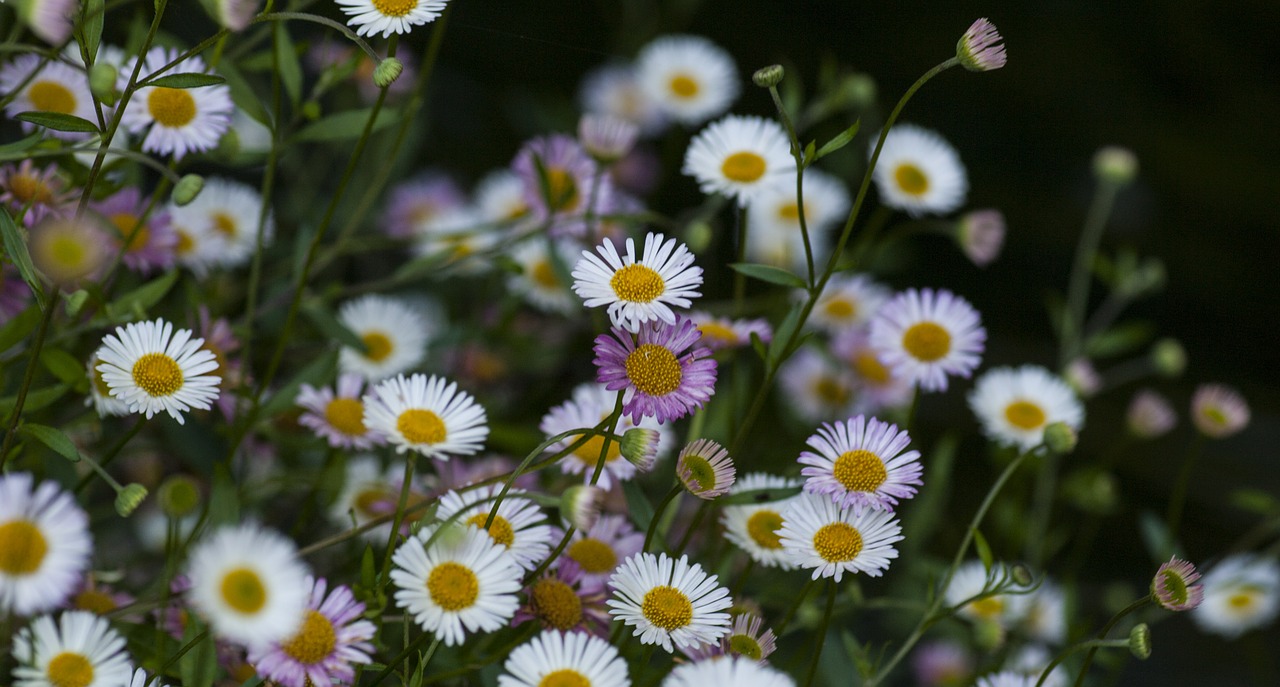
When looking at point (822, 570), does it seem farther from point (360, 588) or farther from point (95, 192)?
point (95, 192)

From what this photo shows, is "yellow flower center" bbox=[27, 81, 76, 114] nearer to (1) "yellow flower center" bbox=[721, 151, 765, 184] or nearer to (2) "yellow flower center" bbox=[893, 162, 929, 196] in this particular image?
(1) "yellow flower center" bbox=[721, 151, 765, 184]

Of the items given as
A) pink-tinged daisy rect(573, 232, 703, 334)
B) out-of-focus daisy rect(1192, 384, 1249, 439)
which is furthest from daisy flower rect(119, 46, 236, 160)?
out-of-focus daisy rect(1192, 384, 1249, 439)

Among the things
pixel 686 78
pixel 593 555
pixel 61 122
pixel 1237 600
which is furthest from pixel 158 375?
pixel 1237 600

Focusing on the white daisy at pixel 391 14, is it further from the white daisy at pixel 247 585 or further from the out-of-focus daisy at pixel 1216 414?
the out-of-focus daisy at pixel 1216 414

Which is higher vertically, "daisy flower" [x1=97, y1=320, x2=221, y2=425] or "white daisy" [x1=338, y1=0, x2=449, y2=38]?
"white daisy" [x1=338, y1=0, x2=449, y2=38]

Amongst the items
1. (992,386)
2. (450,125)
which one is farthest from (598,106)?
(992,386)

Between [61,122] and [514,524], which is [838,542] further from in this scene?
[61,122]
